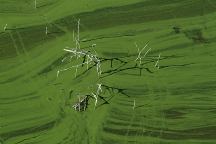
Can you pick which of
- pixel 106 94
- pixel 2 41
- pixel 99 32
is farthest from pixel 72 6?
pixel 106 94


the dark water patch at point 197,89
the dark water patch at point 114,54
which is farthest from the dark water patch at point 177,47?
the dark water patch at point 197,89

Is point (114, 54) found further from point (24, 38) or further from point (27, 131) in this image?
point (27, 131)

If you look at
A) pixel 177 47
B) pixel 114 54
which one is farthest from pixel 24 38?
pixel 177 47

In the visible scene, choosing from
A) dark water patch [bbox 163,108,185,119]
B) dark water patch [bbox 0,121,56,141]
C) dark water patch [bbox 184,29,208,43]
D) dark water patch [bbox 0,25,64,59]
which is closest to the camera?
dark water patch [bbox 0,121,56,141]

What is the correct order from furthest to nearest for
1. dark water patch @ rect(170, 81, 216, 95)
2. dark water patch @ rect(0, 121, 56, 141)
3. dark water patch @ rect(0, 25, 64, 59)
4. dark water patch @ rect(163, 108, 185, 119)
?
dark water patch @ rect(0, 25, 64, 59)
dark water patch @ rect(170, 81, 216, 95)
dark water patch @ rect(163, 108, 185, 119)
dark water patch @ rect(0, 121, 56, 141)

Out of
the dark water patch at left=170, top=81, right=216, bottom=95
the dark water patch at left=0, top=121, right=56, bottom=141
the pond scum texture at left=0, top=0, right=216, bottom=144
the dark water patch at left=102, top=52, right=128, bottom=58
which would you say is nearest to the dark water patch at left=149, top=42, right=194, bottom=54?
the pond scum texture at left=0, top=0, right=216, bottom=144

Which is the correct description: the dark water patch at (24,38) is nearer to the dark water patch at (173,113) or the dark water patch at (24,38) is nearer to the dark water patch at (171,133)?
the dark water patch at (171,133)

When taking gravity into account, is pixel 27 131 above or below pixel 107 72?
below

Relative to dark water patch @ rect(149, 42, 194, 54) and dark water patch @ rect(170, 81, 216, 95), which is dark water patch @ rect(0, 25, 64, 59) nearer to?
dark water patch @ rect(149, 42, 194, 54)
